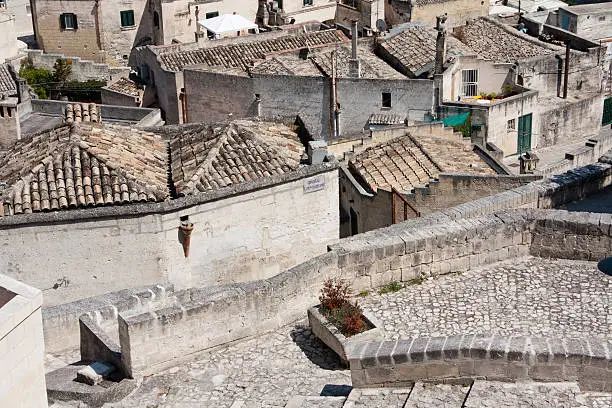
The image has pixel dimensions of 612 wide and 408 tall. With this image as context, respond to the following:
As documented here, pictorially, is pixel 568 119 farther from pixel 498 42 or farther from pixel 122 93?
pixel 122 93

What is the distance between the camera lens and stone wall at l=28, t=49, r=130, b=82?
46.3m

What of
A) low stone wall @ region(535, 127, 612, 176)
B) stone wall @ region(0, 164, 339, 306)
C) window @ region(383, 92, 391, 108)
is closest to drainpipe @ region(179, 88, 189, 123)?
window @ region(383, 92, 391, 108)

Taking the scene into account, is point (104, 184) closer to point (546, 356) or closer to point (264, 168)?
point (264, 168)

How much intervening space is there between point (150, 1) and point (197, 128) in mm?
25850

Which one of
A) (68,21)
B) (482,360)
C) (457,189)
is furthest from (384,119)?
(482,360)

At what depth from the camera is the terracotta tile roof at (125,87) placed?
135 ft

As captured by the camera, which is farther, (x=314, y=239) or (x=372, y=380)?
(x=314, y=239)

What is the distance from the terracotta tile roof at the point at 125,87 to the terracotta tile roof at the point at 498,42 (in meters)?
13.1

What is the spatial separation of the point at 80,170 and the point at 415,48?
20037 millimetres

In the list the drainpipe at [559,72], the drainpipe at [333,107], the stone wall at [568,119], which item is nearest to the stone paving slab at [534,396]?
the drainpipe at [333,107]

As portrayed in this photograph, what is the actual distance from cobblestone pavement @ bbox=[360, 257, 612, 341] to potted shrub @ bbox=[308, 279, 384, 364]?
1.30 ft

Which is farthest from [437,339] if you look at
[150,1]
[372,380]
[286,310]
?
[150,1]

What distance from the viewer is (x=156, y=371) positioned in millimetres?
15914

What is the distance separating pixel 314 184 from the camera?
21453 mm
